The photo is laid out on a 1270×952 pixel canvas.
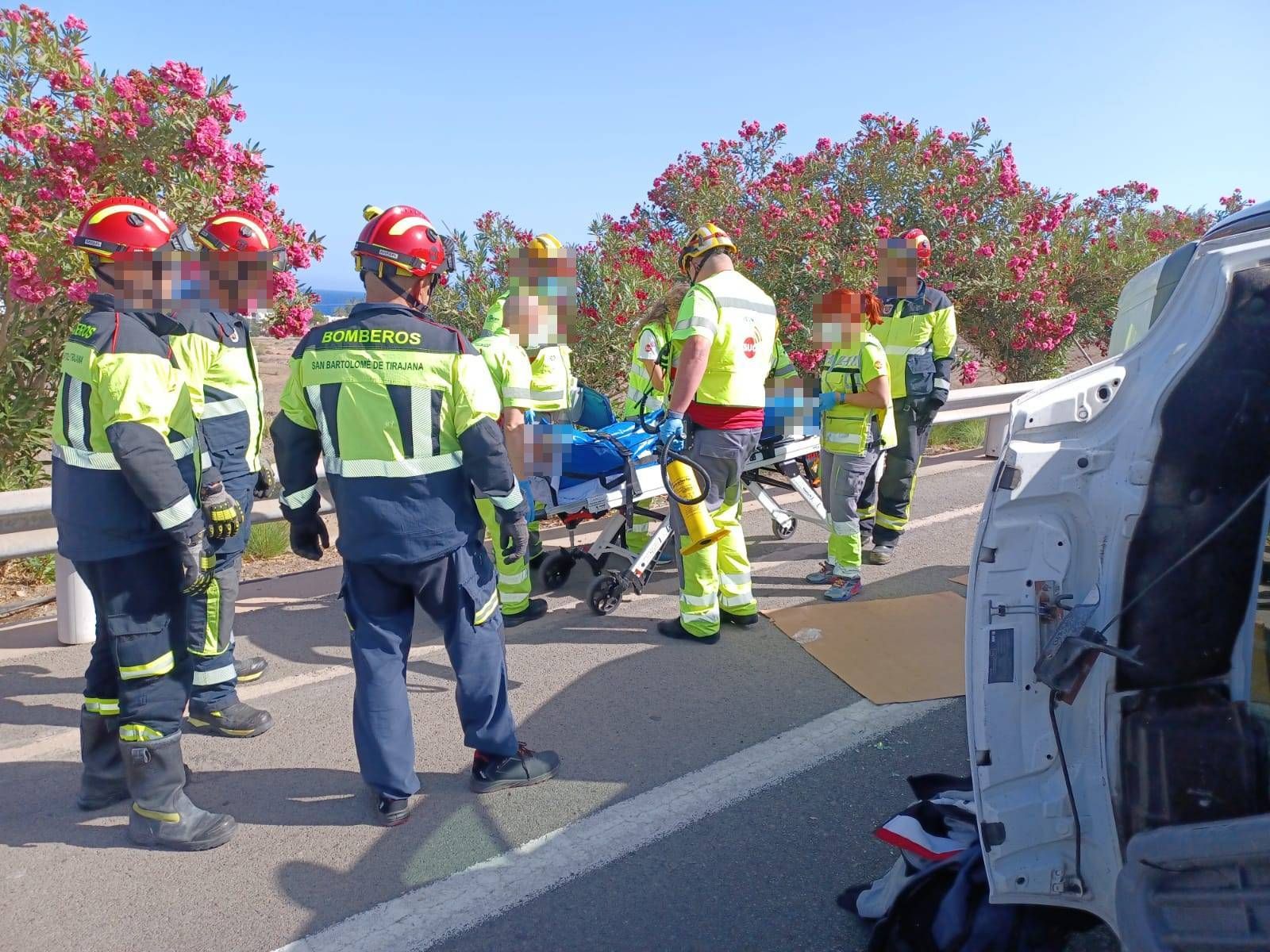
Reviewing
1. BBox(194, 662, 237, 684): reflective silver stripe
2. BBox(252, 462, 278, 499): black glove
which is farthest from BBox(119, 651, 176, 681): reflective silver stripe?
BBox(252, 462, 278, 499): black glove

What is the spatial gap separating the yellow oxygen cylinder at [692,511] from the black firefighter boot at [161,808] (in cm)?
259

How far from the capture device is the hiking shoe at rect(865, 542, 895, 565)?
20.7 ft

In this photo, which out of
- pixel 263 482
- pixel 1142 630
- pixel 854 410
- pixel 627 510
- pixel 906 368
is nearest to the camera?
pixel 1142 630

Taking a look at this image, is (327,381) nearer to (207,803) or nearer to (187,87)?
(207,803)

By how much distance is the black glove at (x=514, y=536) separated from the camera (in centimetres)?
340

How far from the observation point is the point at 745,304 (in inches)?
191

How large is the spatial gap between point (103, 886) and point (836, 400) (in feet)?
14.5

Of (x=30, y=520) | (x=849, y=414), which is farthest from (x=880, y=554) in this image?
(x=30, y=520)

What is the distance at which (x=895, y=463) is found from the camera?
641 cm

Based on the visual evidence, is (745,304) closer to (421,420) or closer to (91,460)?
(421,420)

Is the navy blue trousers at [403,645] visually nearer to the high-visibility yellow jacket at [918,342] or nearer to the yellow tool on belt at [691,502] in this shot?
the yellow tool on belt at [691,502]

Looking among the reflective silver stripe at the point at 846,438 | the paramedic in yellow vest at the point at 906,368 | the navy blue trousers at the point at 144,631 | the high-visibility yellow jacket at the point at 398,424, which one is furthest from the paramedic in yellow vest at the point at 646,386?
the navy blue trousers at the point at 144,631

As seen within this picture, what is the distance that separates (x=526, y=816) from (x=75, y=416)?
6.86 ft

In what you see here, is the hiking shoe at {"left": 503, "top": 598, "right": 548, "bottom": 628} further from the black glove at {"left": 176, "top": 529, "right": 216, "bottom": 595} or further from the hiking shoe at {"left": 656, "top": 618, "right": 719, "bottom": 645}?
the black glove at {"left": 176, "top": 529, "right": 216, "bottom": 595}
